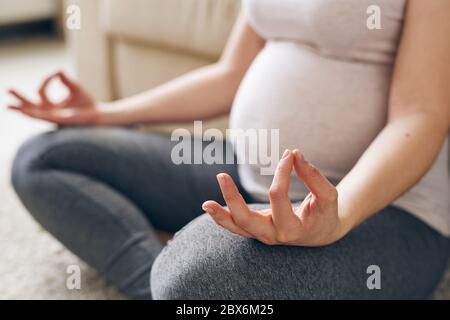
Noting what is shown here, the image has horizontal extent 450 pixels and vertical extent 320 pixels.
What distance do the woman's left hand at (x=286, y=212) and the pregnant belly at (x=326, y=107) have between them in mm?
161

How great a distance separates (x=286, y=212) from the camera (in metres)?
0.52

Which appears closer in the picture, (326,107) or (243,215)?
(243,215)

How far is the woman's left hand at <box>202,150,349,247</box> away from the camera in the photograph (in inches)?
20.1

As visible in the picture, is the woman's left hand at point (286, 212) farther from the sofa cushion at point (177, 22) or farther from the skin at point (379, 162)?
the sofa cushion at point (177, 22)

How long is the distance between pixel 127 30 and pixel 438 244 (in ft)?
2.51

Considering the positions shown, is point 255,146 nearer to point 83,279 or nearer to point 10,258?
point 83,279

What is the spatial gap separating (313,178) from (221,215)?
0.10 meters

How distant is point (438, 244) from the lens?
0.73 meters

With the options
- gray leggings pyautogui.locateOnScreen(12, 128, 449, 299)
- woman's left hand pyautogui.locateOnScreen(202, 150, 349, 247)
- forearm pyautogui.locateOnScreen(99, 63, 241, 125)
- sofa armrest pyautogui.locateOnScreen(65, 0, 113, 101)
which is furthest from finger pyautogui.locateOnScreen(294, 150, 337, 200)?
sofa armrest pyautogui.locateOnScreen(65, 0, 113, 101)

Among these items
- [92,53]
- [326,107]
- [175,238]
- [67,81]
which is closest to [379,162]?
[326,107]

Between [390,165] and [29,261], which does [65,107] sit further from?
[390,165]

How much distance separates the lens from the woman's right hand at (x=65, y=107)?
0.92 meters

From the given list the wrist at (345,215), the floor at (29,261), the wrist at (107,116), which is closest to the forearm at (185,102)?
the wrist at (107,116)
